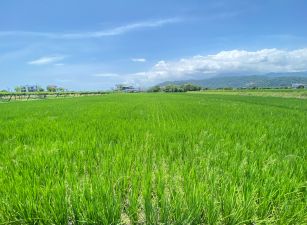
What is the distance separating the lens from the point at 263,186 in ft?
8.37

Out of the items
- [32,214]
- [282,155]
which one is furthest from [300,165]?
[32,214]

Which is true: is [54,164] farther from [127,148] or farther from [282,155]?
[282,155]

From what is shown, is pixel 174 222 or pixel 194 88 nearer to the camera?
A: pixel 174 222

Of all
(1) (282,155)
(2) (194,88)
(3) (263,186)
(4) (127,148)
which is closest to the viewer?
(3) (263,186)

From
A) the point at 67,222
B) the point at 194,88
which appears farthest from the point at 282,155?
the point at 194,88

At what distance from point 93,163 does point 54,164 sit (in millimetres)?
538

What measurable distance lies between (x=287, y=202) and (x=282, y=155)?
1824mm

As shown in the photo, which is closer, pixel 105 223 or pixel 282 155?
pixel 105 223

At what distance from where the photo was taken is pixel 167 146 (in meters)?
4.85

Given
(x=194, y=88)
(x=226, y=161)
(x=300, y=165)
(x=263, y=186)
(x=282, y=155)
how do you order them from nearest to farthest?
(x=263, y=186), (x=300, y=165), (x=226, y=161), (x=282, y=155), (x=194, y=88)

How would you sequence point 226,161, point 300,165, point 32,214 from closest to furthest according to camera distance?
point 32,214 < point 300,165 < point 226,161

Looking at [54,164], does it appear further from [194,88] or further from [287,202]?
[194,88]

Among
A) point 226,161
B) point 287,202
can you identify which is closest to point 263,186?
point 287,202

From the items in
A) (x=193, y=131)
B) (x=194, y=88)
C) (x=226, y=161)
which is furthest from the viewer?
(x=194, y=88)
